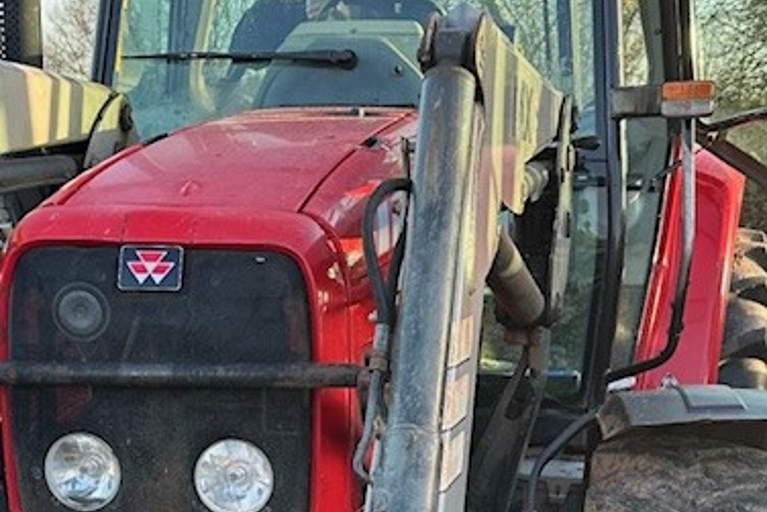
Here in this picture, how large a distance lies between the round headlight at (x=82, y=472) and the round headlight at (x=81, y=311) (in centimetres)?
18

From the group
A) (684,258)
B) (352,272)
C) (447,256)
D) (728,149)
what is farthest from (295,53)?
(728,149)

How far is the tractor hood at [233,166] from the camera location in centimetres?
247

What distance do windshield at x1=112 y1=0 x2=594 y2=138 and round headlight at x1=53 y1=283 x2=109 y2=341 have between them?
1.20 m

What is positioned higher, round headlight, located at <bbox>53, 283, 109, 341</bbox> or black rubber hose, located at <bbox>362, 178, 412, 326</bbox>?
black rubber hose, located at <bbox>362, 178, 412, 326</bbox>

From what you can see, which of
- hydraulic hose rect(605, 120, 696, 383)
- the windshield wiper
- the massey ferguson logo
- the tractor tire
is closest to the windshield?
the windshield wiper

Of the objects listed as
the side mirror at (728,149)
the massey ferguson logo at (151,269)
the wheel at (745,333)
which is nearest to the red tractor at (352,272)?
the massey ferguson logo at (151,269)

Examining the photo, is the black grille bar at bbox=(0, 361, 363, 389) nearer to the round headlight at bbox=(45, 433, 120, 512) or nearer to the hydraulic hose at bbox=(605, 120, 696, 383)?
the round headlight at bbox=(45, 433, 120, 512)

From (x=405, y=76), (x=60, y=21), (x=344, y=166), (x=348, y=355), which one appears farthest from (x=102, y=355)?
(x=60, y=21)

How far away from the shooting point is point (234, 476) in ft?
7.79

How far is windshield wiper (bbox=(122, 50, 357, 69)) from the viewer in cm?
346

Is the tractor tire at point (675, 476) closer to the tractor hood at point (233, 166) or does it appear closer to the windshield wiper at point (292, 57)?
the tractor hood at point (233, 166)

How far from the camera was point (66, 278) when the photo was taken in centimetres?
238

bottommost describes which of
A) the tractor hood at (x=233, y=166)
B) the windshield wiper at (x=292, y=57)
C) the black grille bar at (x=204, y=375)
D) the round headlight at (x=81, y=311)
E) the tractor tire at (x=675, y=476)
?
the tractor tire at (x=675, y=476)

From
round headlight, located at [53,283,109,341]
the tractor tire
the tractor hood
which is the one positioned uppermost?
the tractor hood
